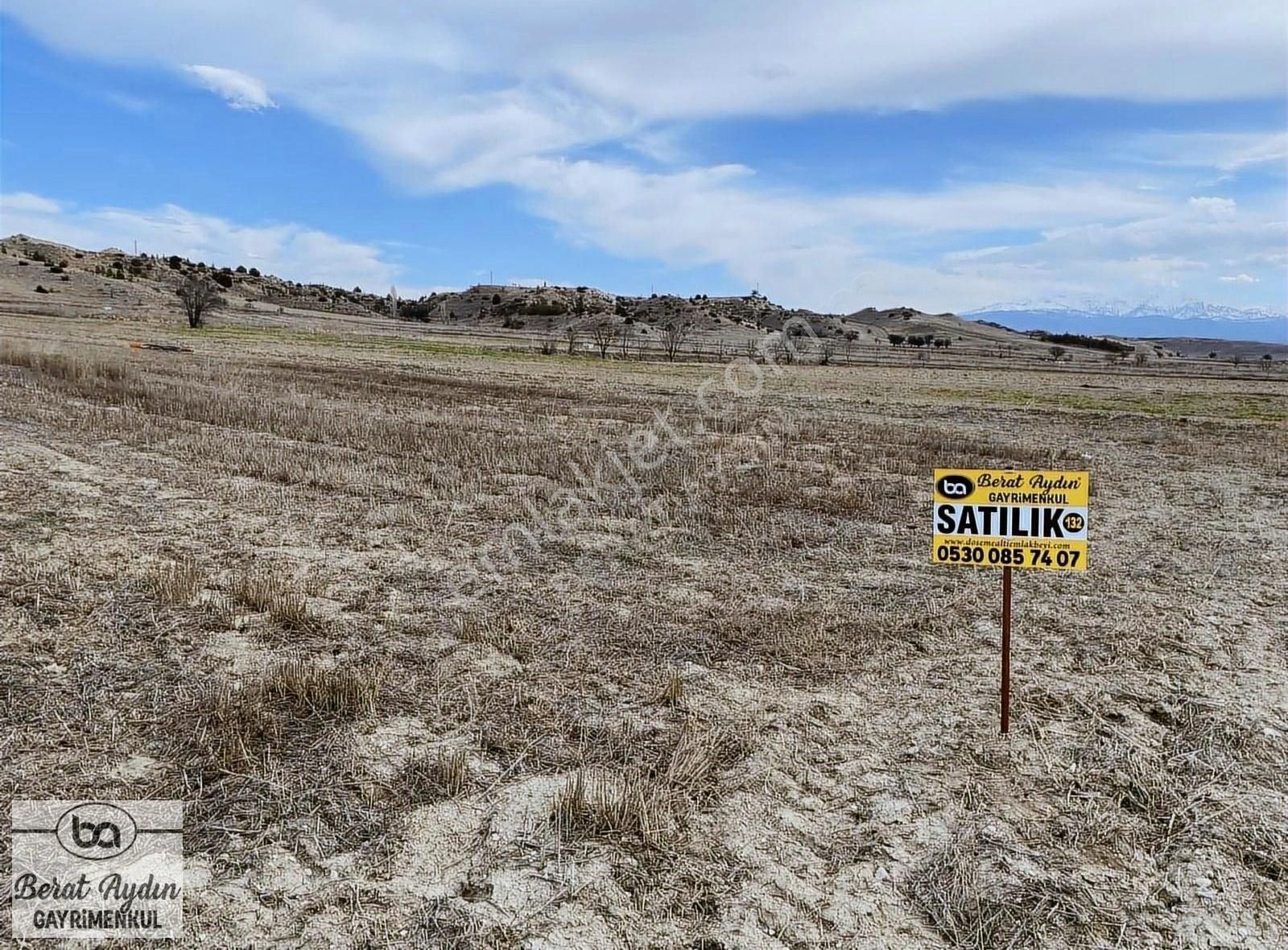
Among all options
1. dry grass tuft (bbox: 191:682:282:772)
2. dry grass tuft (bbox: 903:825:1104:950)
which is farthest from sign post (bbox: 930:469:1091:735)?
dry grass tuft (bbox: 191:682:282:772)

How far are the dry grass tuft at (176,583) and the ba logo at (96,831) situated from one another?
9.54 ft

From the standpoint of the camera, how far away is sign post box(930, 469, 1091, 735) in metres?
4.64

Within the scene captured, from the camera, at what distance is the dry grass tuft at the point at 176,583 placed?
21.6ft

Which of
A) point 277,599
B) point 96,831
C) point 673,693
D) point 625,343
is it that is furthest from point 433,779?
point 625,343

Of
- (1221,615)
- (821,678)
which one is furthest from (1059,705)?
(1221,615)

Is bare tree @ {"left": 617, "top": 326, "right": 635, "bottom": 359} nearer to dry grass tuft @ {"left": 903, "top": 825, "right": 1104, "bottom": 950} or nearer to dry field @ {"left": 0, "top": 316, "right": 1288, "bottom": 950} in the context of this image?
dry field @ {"left": 0, "top": 316, "right": 1288, "bottom": 950}

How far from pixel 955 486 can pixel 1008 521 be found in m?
0.39

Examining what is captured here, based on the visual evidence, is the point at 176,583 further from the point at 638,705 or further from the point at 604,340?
the point at 604,340

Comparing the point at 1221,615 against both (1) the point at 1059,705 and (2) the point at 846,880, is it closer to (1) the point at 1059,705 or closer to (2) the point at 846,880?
(1) the point at 1059,705

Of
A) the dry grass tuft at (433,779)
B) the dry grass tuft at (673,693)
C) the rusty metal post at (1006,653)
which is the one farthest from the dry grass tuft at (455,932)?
the rusty metal post at (1006,653)

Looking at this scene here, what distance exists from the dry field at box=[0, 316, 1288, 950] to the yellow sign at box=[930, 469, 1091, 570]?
119 centimetres

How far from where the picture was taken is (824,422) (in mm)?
21328

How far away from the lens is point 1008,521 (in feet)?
15.7

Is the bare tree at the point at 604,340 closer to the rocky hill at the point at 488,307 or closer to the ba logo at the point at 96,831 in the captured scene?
the rocky hill at the point at 488,307
